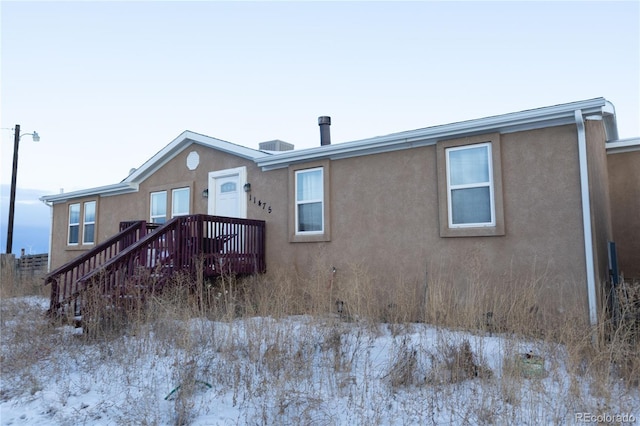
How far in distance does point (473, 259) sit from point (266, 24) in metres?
8.64

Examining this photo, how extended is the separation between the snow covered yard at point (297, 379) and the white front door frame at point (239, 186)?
176 inches

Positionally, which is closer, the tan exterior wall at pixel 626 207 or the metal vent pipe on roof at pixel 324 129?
the tan exterior wall at pixel 626 207

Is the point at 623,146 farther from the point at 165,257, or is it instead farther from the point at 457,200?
the point at 165,257

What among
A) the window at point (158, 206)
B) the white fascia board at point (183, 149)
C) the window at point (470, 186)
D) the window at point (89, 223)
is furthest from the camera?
the window at point (89, 223)

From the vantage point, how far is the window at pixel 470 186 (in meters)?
6.61

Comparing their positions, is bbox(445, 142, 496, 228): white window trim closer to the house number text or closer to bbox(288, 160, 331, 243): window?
bbox(288, 160, 331, 243): window

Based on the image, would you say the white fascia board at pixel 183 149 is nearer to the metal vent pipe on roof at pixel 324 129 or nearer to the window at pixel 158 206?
the window at pixel 158 206

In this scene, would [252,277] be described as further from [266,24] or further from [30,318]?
[266,24]

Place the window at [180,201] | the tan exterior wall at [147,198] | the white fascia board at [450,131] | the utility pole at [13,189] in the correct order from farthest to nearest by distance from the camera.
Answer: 1. the utility pole at [13,189]
2. the window at [180,201]
3. the tan exterior wall at [147,198]
4. the white fascia board at [450,131]

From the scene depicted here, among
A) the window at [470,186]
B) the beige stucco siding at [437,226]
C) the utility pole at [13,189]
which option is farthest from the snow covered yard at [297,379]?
the utility pole at [13,189]

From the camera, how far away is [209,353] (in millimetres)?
4867

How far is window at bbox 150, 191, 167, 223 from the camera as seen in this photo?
11.4 meters

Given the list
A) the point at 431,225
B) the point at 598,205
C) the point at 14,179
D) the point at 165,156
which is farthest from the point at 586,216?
the point at 14,179

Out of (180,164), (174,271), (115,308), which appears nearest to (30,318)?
(115,308)
